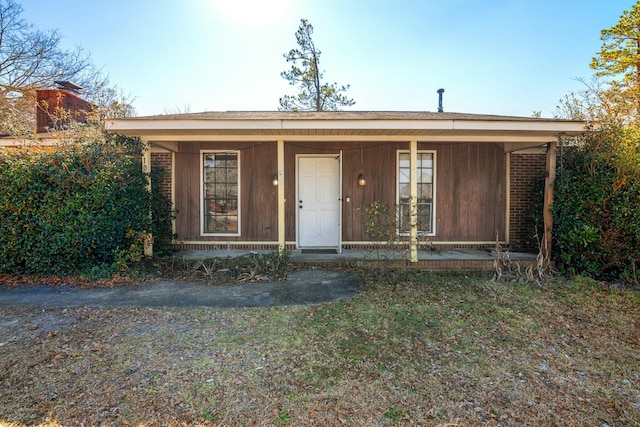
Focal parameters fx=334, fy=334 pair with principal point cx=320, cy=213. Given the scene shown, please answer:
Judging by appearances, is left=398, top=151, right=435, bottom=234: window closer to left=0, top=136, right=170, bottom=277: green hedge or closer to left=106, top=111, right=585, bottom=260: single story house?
left=106, top=111, right=585, bottom=260: single story house

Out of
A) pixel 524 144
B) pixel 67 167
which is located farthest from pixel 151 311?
pixel 524 144

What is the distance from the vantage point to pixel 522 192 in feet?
23.2

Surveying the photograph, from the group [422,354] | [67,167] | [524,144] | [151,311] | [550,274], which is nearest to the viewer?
[422,354]

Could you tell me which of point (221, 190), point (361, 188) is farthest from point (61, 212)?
point (361, 188)

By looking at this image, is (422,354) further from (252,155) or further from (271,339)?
(252,155)

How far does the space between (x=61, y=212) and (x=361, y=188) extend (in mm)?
5192

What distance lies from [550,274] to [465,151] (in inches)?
114

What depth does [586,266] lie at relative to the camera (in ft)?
17.5

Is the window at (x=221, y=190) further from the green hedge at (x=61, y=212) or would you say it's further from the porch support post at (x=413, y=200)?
the porch support post at (x=413, y=200)

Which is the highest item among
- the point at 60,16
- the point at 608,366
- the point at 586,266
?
the point at 60,16

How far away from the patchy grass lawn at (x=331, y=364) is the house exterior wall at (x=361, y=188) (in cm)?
296

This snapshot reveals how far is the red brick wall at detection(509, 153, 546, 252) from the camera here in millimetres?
7047

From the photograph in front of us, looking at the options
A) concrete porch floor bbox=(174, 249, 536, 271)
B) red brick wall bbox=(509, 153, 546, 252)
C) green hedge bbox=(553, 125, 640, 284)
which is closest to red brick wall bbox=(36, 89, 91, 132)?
concrete porch floor bbox=(174, 249, 536, 271)

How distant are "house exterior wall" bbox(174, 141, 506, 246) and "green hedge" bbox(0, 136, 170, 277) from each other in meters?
1.82
